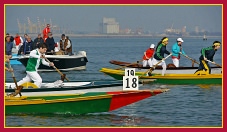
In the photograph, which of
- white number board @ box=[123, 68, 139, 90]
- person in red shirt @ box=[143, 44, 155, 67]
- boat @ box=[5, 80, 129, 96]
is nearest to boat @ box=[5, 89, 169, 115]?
white number board @ box=[123, 68, 139, 90]

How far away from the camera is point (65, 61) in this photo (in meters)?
36.9

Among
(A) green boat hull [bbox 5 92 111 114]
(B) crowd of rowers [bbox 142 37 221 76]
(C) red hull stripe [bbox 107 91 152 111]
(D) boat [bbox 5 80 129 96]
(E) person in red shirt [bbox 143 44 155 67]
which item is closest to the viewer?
(C) red hull stripe [bbox 107 91 152 111]

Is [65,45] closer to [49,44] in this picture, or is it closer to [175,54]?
[49,44]

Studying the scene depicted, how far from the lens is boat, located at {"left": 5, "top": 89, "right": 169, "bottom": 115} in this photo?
2058 centimetres

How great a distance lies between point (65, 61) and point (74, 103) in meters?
16.3

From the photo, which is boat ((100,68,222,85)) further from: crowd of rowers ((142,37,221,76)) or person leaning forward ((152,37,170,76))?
person leaning forward ((152,37,170,76))

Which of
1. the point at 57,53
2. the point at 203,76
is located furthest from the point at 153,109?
the point at 57,53

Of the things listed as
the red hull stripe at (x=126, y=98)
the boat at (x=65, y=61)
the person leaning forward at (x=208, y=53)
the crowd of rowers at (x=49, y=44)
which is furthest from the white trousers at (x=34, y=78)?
the crowd of rowers at (x=49, y=44)

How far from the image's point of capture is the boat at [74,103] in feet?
67.5

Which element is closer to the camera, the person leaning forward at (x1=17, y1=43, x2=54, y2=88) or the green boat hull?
the green boat hull

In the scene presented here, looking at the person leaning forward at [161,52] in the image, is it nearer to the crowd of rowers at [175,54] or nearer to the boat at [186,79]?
the crowd of rowers at [175,54]

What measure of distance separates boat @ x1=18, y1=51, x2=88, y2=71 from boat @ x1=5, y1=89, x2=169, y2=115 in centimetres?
1461

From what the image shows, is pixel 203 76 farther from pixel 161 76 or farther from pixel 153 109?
pixel 153 109

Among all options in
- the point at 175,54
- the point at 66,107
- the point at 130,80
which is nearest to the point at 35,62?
the point at 66,107
